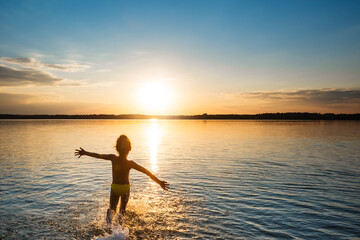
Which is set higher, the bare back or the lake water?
the bare back

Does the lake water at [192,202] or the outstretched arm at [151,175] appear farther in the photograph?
the lake water at [192,202]

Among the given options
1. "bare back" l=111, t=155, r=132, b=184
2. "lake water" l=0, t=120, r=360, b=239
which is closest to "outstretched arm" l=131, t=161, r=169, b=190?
"bare back" l=111, t=155, r=132, b=184

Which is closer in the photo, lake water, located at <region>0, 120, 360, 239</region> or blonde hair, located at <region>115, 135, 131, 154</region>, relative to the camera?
blonde hair, located at <region>115, 135, 131, 154</region>

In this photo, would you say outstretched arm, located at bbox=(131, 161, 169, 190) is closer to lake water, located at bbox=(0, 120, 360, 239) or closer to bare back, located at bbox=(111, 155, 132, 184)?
bare back, located at bbox=(111, 155, 132, 184)

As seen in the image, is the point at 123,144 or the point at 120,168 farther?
the point at 120,168

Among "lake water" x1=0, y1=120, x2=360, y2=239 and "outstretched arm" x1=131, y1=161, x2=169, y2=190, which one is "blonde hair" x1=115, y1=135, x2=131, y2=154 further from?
"lake water" x1=0, y1=120, x2=360, y2=239

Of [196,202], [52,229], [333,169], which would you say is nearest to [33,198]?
[52,229]

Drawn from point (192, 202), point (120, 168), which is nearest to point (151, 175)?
point (120, 168)

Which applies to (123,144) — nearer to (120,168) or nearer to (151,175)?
(120,168)

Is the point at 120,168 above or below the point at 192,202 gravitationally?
above

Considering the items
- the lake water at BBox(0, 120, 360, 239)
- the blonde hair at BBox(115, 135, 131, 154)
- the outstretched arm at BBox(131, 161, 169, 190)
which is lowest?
the lake water at BBox(0, 120, 360, 239)

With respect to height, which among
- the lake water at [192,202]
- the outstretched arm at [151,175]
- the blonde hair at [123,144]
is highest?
the blonde hair at [123,144]

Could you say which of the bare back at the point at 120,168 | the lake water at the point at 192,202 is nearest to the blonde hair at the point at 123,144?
the bare back at the point at 120,168

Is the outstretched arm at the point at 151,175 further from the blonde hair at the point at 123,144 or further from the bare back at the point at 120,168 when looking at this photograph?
the blonde hair at the point at 123,144
